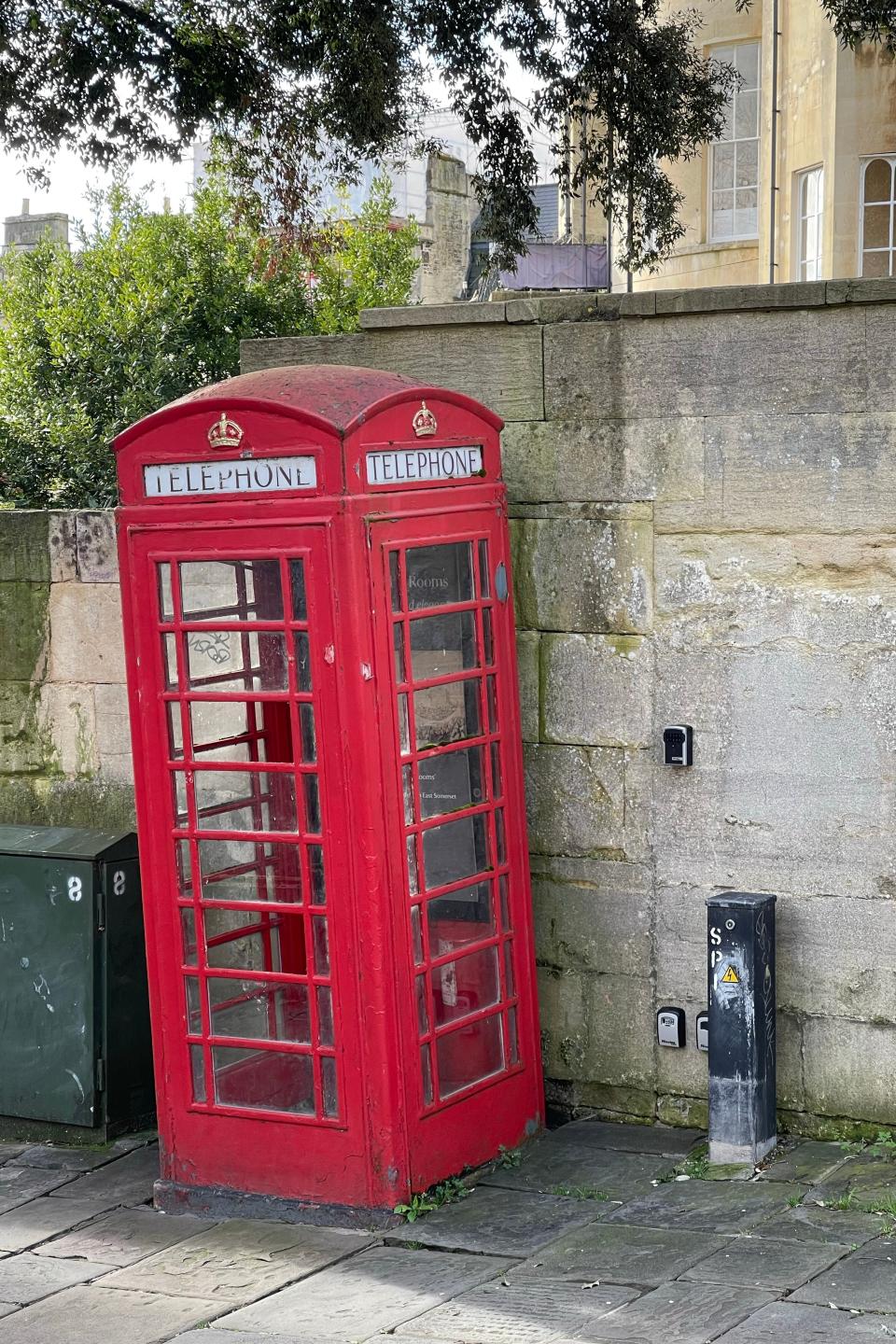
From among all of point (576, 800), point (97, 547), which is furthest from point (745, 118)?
point (576, 800)

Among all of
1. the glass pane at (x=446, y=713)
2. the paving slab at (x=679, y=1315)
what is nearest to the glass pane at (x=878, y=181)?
the glass pane at (x=446, y=713)

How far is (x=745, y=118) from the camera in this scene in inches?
859

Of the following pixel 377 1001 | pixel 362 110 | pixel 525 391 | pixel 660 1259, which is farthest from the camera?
pixel 362 110

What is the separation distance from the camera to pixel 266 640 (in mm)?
5039

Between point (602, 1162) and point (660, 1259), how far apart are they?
894mm

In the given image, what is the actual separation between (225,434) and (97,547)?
1794mm

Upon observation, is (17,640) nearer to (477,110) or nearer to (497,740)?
(497,740)

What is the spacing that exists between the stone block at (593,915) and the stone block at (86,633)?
6.69 ft

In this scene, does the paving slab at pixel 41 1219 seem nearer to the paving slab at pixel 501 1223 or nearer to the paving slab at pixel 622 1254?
the paving slab at pixel 501 1223

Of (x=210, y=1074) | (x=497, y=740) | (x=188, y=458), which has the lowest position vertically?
(x=210, y=1074)

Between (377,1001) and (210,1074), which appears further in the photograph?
(210,1074)

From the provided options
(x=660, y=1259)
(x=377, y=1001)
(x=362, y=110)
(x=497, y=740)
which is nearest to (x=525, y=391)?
(x=497, y=740)

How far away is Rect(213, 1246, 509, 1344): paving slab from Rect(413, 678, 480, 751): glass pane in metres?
1.59

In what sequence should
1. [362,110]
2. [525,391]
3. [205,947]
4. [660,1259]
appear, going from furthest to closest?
1. [362,110]
2. [525,391]
3. [205,947]
4. [660,1259]
